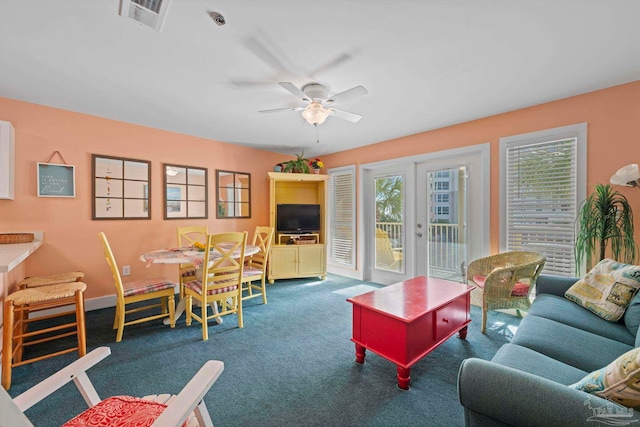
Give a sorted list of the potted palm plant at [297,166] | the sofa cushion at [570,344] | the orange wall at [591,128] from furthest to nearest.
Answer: the potted palm plant at [297,166] < the orange wall at [591,128] < the sofa cushion at [570,344]

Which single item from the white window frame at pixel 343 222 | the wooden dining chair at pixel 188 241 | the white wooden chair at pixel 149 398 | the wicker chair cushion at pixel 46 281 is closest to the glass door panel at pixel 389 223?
the white window frame at pixel 343 222

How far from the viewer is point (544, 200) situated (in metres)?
2.87

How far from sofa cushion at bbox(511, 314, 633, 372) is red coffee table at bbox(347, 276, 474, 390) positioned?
562 mm

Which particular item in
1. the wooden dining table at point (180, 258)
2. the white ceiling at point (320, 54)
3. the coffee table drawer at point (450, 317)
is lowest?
the coffee table drawer at point (450, 317)

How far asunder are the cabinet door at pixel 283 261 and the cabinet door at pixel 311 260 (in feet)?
0.29

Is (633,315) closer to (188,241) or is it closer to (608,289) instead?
(608,289)

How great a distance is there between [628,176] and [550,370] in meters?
2.07

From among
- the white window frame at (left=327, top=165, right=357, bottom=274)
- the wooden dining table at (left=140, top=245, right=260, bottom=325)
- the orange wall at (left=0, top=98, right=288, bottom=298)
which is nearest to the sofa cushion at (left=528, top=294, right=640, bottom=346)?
the wooden dining table at (left=140, top=245, right=260, bottom=325)

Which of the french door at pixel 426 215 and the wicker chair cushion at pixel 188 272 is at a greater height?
the french door at pixel 426 215

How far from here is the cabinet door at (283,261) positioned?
446cm

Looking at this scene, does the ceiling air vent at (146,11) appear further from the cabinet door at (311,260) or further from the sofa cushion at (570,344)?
the cabinet door at (311,260)

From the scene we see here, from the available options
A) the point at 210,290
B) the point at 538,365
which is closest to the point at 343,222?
the point at 210,290

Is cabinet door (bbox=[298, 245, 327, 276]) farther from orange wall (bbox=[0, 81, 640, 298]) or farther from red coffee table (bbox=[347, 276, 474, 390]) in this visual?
red coffee table (bbox=[347, 276, 474, 390])

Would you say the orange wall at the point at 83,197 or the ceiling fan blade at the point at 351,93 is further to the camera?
the orange wall at the point at 83,197
